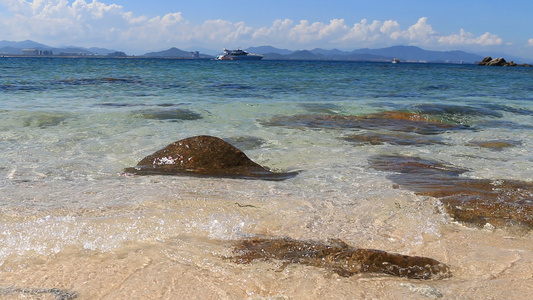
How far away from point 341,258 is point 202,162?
3.20 m

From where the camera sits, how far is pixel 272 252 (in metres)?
3.16

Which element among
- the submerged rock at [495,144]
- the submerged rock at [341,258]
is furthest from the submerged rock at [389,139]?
the submerged rock at [341,258]

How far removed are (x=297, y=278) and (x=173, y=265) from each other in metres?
0.83

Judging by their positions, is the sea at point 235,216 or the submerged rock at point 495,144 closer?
the sea at point 235,216

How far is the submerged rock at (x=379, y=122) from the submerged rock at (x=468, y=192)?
12.3 feet

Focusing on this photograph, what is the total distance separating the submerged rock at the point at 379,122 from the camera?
1021cm

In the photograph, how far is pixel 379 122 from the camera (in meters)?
11.0

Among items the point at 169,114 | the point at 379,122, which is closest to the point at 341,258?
the point at 379,122

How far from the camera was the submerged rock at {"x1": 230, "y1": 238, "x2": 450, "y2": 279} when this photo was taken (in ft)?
9.56

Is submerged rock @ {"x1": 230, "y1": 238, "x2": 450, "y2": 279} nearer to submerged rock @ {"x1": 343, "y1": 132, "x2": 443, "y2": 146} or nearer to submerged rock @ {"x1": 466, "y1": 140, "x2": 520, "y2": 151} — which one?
submerged rock @ {"x1": 343, "y1": 132, "x2": 443, "y2": 146}

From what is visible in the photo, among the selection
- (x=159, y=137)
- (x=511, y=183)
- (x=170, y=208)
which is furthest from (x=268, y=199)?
(x=159, y=137)

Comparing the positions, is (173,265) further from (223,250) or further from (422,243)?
(422,243)

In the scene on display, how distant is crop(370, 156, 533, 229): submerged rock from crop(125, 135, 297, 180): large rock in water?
1548 mm

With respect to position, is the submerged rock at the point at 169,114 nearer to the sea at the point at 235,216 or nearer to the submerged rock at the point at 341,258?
the sea at the point at 235,216
